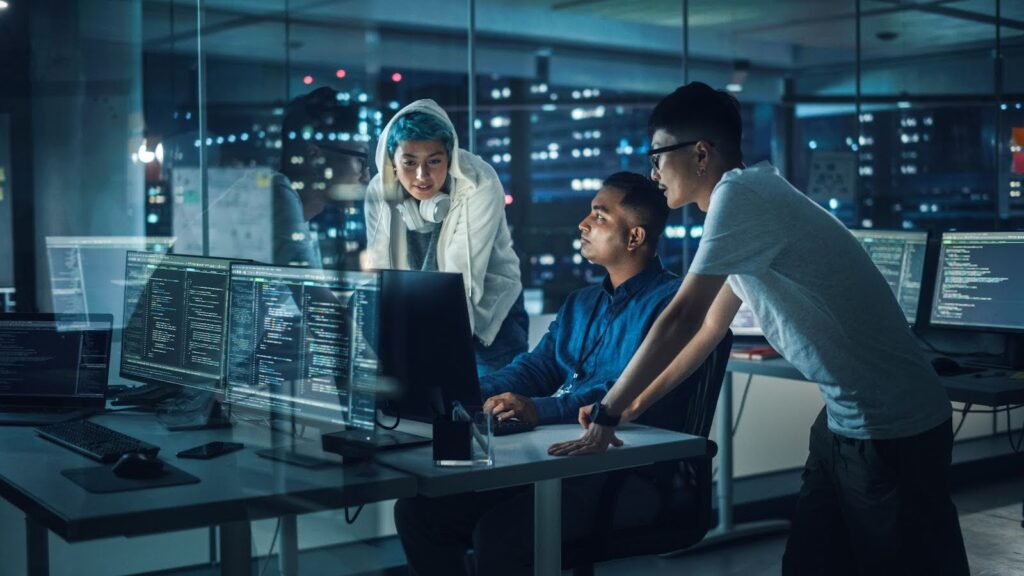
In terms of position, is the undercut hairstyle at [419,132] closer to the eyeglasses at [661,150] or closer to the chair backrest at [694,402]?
the eyeglasses at [661,150]

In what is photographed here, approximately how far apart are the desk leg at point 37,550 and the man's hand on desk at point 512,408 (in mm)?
1335

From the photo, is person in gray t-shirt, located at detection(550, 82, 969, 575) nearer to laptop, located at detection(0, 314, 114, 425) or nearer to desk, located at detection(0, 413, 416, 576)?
desk, located at detection(0, 413, 416, 576)

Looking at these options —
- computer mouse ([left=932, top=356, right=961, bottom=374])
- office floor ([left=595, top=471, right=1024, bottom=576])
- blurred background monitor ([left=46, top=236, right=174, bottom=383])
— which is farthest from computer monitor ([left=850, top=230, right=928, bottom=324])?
blurred background monitor ([left=46, top=236, right=174, bottom=383])

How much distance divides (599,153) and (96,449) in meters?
3.04

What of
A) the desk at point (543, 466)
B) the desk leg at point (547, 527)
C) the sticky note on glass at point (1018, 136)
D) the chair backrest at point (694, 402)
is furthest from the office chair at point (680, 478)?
the sticky note on glass at point (1018, 136)

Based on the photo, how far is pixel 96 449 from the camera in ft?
7.20

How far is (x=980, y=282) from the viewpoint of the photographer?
11.7 feet

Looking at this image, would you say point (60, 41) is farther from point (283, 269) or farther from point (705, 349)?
point (705, 349)

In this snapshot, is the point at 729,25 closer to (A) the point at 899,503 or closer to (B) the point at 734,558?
(B) the point at 734,558

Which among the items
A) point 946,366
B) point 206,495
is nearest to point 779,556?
point 946,366

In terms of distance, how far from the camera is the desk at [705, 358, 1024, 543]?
3023mm

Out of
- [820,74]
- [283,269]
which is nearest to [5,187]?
[283,269]

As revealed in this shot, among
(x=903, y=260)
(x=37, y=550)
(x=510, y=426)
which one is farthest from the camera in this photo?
(x=903, y=260)

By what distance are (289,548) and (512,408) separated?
663 mm
